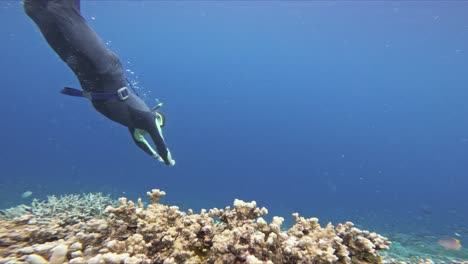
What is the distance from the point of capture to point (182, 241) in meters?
2.81

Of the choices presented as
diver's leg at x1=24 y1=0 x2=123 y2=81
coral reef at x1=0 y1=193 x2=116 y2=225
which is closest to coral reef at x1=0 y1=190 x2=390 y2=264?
coral reef at x1=0 y1=193 x2=116 y2=225

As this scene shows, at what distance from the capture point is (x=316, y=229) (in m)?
3.38

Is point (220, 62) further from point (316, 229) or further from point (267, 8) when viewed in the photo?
point (316, 229)

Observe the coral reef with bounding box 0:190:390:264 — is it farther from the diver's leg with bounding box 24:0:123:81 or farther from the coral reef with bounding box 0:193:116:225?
the diver's leg with bounding box 24:0:123:81

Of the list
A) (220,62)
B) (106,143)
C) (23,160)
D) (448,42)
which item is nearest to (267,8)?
(448,42)

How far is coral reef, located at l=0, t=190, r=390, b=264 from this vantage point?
8.21 feet

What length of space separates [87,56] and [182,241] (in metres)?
3.45

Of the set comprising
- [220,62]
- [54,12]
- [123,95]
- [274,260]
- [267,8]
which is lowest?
[274,260]

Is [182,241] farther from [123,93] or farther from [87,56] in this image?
[87,56]

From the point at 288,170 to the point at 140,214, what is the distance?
73.2m

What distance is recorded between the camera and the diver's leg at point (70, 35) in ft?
14.3

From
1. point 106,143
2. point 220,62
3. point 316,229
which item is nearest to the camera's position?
point 316,229

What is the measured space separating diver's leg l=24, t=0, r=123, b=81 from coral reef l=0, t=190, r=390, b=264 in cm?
254

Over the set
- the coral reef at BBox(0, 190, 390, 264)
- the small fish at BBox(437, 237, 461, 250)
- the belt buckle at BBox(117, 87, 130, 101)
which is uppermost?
the small fish at BBox(437, 237, 461, 250)
